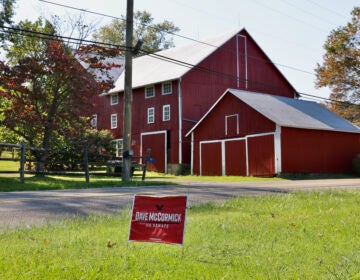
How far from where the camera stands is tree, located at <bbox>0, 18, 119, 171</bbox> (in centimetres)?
2173

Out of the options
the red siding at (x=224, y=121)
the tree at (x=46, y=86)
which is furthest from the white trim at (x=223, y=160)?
the tree at (x=46, y=86)

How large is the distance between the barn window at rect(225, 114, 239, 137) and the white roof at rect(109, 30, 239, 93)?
517 cm

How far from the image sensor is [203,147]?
3306 cm

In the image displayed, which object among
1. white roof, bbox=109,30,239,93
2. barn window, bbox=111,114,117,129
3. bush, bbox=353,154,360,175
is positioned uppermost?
white roof, bbox=109,30,239,93

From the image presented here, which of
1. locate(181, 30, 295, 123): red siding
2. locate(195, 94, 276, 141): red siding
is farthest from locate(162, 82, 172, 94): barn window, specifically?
locate(195, 94, 276, 141): red siding

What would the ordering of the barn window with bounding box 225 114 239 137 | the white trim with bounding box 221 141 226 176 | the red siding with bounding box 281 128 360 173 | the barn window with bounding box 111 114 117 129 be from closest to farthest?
the red siding with bounding box 281 128 360 173, the barn window with bounding box 225 114 239 137, the white trim with bounding box 221 141 226 176, the barn window with bounding box 111 114 117 129

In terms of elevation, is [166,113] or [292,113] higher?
[166,113]

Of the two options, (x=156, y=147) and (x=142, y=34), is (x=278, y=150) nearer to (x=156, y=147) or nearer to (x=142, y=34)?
(x=156, y=147)

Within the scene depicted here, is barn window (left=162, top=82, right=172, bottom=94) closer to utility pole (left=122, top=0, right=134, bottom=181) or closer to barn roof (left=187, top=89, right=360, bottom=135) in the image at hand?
barn roof (left=187, top=89, right=360, bottom=135)

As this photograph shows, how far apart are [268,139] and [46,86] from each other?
13430 mm

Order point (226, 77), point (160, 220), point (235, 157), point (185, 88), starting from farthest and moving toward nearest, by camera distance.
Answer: point (226, 77) → point (185, 88) → point (235, 157) → point (160, 220)

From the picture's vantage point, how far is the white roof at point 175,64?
3534 centimetres

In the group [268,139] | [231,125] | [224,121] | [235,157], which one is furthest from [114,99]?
[268,139]

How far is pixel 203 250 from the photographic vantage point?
4.97 metres
